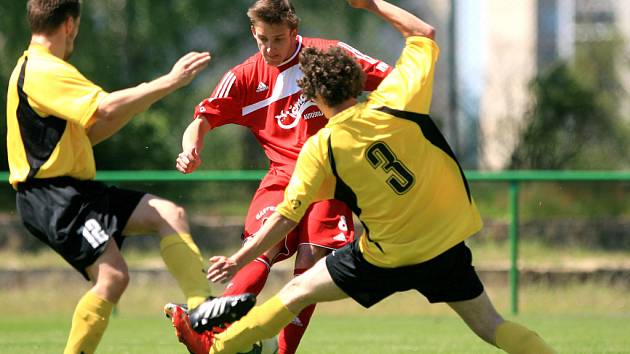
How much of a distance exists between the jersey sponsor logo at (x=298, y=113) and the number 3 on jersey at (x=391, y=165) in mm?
1302

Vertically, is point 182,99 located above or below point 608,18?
above

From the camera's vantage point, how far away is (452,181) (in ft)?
17.9

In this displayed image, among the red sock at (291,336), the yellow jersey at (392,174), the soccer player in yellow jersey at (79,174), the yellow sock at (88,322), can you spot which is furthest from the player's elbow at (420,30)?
the yellow sock at (88,322)

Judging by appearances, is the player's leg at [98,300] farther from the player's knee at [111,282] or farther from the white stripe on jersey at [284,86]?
the white stripe on jersey at [284,86]

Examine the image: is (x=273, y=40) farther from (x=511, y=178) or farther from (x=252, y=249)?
(x=511, y=178)

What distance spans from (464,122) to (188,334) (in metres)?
8.38

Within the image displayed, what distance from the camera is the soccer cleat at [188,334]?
580 centimetres

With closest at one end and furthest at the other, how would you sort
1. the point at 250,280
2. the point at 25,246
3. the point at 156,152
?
1. the point at 250,280
2. the point at 25,246
3. the point at 156,152

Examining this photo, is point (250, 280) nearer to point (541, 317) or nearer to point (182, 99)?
point (541, 317)

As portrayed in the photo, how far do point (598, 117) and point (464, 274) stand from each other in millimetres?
9132

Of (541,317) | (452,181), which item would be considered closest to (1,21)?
(541,317)

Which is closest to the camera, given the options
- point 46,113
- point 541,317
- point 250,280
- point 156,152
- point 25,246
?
point 46,113

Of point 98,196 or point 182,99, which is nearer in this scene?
point 98,196

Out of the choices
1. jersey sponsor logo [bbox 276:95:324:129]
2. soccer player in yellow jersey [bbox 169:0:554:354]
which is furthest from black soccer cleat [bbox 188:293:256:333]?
jersey sponsor logo [bbox 276:95:324:129]
